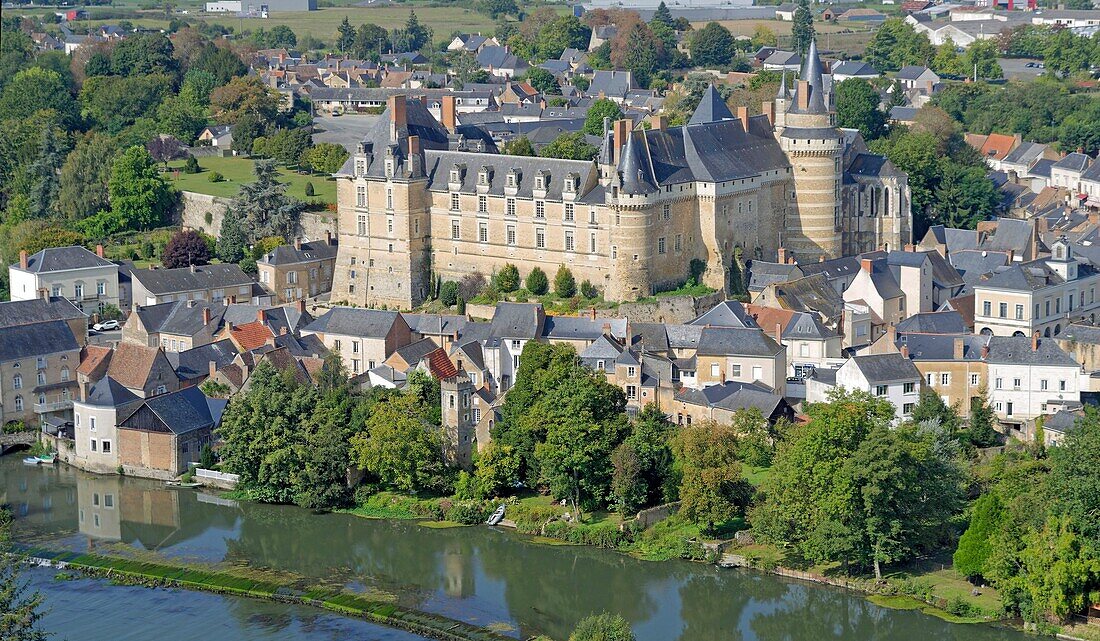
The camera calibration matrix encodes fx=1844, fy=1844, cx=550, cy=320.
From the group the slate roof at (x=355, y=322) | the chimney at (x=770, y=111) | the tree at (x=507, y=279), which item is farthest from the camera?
the chimney at (x=770, y=111)

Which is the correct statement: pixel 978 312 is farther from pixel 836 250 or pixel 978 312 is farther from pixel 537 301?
pixel 537 301

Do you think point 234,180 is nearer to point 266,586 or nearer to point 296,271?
point 296,271

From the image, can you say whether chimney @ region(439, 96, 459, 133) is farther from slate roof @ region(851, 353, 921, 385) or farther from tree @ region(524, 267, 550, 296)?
slate roof @ region(851, 353, 921, 385)

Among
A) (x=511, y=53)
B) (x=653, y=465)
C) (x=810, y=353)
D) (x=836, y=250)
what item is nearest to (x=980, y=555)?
(x=653, y=465)

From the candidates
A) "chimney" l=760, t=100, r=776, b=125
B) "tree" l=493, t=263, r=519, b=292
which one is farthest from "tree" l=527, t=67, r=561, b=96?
"tree" l=493, t=263, r=519, b=292

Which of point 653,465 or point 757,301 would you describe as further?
point 757,301

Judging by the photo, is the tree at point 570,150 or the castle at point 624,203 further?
the tree at point 570,150

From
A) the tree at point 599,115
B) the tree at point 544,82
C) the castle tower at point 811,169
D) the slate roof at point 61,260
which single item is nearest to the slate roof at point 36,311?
the slate roof at point 61,260

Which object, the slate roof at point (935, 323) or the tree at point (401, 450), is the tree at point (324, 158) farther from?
the tree at point (401, 450)
